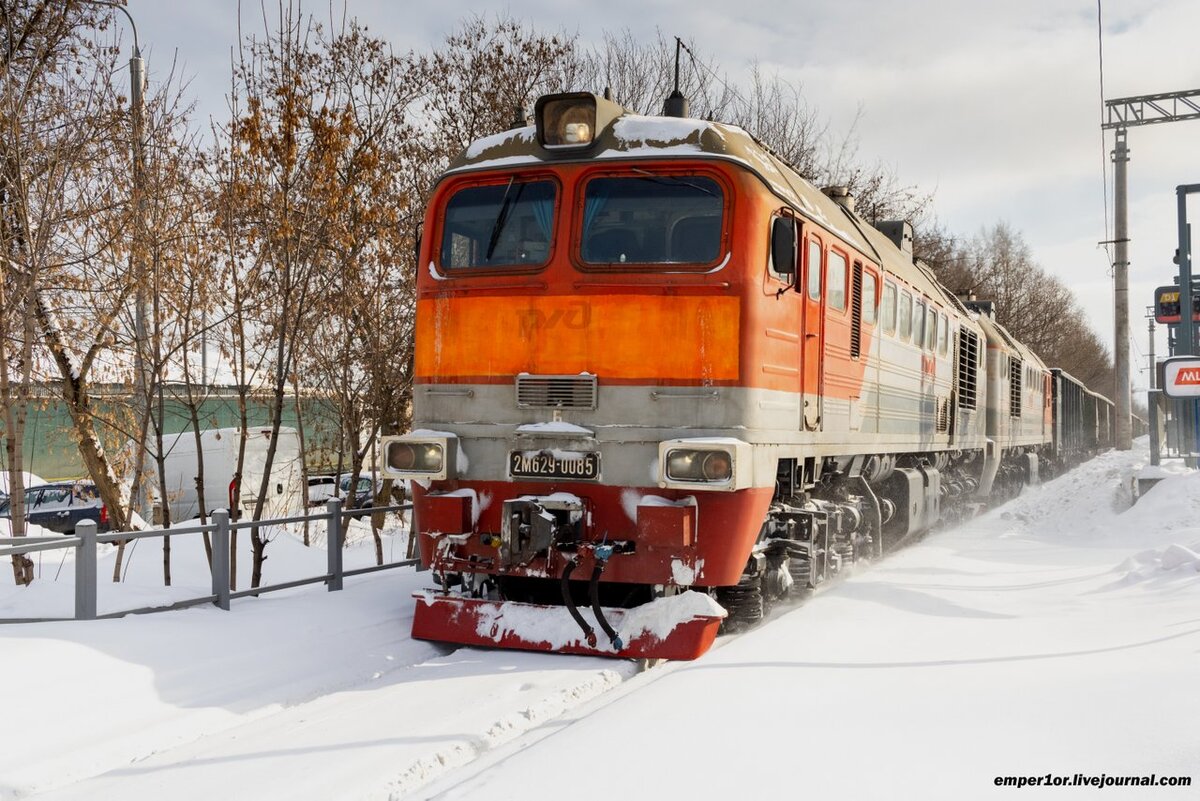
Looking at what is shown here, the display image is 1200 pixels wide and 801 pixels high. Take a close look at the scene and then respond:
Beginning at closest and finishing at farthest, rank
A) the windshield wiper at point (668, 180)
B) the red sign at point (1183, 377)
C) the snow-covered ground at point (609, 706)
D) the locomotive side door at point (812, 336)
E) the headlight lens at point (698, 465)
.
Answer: the snow-covered ground at point (609, 706)
the headlight lens at point (698, 465)
the windshield wiper at point (668, 180)
the locomotive side door at point (812, 336)
the red sign at point (1183, 377)

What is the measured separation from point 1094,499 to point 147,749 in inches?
618

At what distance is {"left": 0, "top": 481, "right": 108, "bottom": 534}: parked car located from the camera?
69.7 feet

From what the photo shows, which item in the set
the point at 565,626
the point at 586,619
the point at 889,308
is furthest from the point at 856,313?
the point at 565,626

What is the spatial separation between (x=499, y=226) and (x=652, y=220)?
113 centimetres

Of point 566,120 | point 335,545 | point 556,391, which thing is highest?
point 566,120

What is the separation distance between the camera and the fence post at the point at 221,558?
7461 mm

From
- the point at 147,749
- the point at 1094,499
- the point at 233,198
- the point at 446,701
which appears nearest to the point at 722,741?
the point at 446,701

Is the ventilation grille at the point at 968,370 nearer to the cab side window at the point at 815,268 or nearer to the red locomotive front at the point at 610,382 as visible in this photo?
the cab side window at the point at 815,268

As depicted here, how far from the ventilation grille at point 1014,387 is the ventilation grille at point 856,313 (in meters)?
11.3

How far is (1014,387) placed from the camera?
2003 cm

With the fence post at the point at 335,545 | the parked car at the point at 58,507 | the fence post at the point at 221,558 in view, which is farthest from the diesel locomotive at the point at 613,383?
the parked car at the point at 58,507

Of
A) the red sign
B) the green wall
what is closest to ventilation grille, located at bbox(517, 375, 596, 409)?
the green wall

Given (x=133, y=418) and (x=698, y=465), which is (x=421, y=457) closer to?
(x=698, y=465)

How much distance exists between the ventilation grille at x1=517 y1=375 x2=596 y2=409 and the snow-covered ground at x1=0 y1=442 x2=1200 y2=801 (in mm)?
1673
